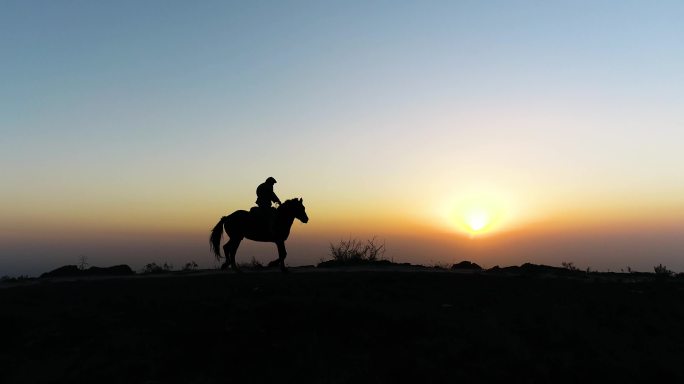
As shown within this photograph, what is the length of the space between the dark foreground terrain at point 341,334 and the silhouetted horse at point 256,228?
3.68 m

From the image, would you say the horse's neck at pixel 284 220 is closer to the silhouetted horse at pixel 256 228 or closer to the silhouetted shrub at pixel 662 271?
the silhouetted horse at pixel 256 228

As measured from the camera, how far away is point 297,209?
64.7 feet

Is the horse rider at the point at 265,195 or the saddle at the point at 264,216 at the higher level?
the horse rider at the point at 265,195

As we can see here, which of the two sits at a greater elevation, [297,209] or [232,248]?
[297,209]

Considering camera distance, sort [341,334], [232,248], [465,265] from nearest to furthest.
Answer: [341,334] < [232,248] < [465,265]

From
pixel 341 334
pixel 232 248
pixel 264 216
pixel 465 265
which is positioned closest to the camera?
pixel 341 334

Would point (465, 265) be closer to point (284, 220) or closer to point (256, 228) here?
point (284, 220)

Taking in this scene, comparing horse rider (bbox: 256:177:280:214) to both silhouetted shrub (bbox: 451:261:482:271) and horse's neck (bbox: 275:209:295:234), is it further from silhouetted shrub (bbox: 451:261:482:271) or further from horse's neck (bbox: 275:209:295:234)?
silhouetted shrub (bbox: 451:261:482:271)

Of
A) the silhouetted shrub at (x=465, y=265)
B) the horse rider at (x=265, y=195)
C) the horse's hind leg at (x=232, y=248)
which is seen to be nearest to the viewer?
the horse rider at (x=265, y=195)

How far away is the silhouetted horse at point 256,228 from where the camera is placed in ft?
62.4

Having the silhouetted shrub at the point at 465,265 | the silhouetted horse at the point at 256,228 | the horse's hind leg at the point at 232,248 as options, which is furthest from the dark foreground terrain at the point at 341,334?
the silhouetted shrub at the point at 465,265

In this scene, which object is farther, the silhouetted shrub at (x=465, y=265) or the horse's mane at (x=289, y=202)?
the silhouetted shrub at (x=465, y=265)

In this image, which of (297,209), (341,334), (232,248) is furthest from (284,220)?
(341,334)

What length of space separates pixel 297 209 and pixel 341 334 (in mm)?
9164
